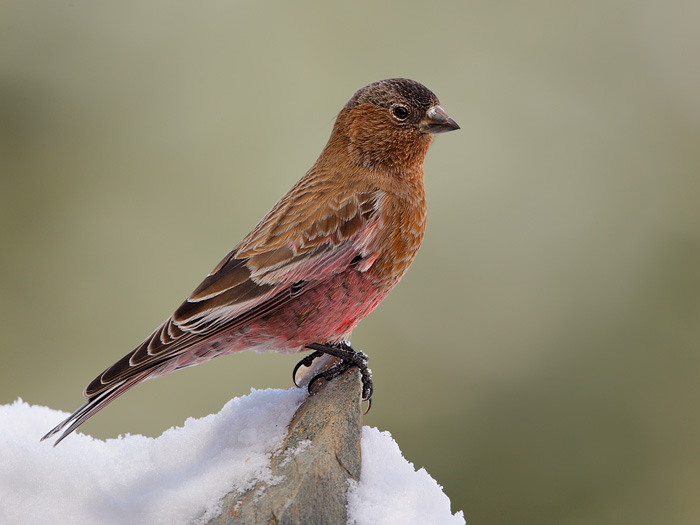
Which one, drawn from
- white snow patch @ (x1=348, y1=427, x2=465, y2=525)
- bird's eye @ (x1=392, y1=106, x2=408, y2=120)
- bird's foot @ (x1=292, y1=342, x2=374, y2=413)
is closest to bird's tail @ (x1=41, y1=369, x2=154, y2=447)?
bird's foot @ (x1=292, y1=342, x2=374, y2=413)

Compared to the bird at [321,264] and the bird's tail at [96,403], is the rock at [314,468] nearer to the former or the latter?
the bird at [321,264]

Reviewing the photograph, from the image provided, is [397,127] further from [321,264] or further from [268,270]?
[268,270]

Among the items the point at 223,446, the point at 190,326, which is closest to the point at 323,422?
the point at 223,446

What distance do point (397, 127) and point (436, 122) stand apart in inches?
8.8

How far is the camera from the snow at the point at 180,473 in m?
2.84

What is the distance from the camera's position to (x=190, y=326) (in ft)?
10.6

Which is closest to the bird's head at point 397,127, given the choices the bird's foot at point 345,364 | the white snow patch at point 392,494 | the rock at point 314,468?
the bird's foot at point 345,364

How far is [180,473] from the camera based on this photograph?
3.11 m

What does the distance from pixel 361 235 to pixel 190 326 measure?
0.97 meters

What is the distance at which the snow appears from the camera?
2.84m

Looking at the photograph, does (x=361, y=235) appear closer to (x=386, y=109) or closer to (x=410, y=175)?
(x=410, y=175)

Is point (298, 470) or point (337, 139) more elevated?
point (337, 139)

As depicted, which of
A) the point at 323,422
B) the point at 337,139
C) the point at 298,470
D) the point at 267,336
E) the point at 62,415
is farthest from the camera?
the point at 337,139

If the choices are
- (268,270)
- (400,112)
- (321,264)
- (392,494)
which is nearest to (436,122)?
(400,112)
